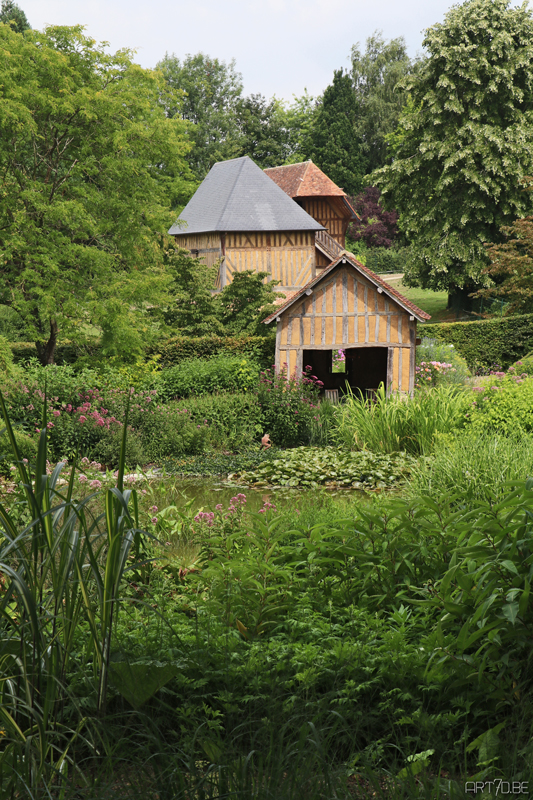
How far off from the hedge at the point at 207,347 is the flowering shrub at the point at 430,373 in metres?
3.78

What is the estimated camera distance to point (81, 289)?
50.7 ft

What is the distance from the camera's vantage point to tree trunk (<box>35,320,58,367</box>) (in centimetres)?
1670

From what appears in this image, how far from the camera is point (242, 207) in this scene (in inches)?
1086

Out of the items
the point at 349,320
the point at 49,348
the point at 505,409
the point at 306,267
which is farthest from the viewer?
the point at 306,267

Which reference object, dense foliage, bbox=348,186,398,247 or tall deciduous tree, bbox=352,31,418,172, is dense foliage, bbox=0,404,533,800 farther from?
tall deciduous tree, bbox=352,31,418,172

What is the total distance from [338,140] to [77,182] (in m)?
37.9

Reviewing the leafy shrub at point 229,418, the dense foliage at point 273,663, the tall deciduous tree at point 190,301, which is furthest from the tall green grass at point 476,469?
the tall deciduous tree at point 190,301

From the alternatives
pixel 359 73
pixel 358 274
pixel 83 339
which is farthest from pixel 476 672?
pixel 359 73

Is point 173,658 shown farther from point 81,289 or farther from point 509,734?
point 81,289

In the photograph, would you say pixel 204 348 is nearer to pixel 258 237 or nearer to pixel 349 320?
pixel 349 320

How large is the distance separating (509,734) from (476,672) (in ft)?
0.93

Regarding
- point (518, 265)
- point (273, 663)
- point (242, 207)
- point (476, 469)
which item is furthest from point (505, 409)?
point (242, 207)

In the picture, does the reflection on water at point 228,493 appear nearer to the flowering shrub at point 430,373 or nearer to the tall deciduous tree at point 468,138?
the flowering shrub at point 430,373

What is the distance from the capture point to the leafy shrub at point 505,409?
1040 cm
